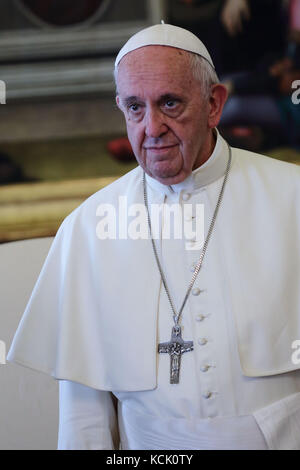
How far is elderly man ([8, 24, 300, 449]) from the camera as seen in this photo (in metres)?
2.73

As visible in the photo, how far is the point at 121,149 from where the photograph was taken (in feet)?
20.4

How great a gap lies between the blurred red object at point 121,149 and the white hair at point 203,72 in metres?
3.29

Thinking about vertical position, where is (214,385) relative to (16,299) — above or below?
below

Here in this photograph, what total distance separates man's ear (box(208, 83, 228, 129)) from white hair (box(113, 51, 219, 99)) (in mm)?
26

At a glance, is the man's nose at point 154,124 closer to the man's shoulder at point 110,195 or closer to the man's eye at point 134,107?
the man's eye at point 134,107

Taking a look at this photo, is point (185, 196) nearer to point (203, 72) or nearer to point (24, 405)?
point (203, 72)

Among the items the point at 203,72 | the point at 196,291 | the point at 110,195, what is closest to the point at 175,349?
the point at 196,291

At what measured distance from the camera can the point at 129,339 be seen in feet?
9.36

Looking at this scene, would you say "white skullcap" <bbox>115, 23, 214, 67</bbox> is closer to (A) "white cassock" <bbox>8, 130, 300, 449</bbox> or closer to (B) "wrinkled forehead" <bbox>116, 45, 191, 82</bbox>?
(B) "wrinkled forehead" <bbox>116, 45, 191, 82</bbox>

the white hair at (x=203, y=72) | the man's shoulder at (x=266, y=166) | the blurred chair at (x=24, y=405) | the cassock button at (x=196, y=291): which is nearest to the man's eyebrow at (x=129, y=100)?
the white hair at (x=203, y=72)

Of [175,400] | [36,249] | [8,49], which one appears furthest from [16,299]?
[8,49]
